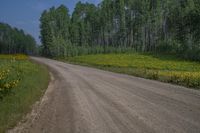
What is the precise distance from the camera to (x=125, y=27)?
112 meters

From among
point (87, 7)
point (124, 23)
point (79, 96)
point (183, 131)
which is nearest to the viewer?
point (183, 131)

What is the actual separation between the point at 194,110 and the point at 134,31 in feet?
326

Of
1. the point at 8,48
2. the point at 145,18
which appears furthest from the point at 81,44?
the point at 8,48

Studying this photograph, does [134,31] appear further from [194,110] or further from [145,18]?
[194,110]

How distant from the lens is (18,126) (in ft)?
36.4

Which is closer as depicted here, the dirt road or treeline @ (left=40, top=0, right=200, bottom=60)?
the dirt road

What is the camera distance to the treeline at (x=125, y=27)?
85.6 meters

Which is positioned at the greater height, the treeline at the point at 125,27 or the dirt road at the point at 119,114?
the treeline at the point at 125,27

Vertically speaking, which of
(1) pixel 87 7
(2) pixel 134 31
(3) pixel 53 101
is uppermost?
(1) pixel 87 7

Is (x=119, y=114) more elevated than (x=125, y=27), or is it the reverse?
(x=125, y=27)

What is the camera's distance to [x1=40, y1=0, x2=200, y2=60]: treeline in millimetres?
85625

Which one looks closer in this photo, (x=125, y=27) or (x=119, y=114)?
(x=119, y=114)

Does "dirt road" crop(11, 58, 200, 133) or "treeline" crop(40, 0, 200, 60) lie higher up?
"treeline" crop(40, 0, 200, 60)

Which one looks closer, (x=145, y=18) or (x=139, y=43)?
(x=145, y=18)
